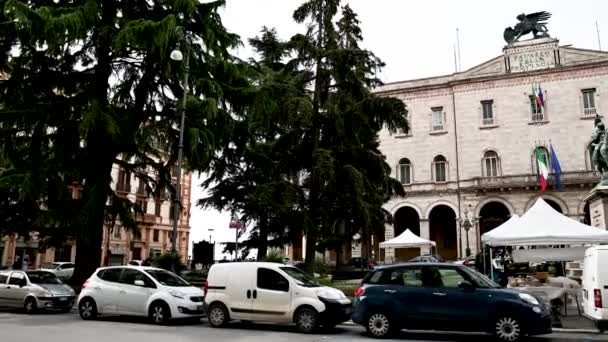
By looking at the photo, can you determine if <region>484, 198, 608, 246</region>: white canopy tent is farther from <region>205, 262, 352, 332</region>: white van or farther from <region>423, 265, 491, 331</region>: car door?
<region>205, 262, 352, 332</region>: white van

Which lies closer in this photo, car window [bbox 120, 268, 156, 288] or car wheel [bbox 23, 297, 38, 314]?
car window [bbox 120, 268, 156, 288]

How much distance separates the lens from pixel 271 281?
1189 centimetres

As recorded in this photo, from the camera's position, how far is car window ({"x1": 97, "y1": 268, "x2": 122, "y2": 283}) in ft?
44.2

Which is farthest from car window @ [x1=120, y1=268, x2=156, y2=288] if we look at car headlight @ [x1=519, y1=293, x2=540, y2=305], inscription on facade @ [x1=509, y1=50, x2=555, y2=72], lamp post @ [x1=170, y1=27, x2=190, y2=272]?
inscription on facade @ [x1=509, y1=50, x2=555, y2=72]

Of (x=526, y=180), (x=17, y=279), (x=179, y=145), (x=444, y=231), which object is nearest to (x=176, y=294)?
(x=179, y=145)

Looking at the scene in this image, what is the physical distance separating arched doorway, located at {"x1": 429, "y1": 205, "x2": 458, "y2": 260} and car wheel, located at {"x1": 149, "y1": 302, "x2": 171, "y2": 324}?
39.4m

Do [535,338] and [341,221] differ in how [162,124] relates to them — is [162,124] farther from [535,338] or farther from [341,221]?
[535,338]

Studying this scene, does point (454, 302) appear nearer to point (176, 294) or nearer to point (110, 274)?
point (176, 294)

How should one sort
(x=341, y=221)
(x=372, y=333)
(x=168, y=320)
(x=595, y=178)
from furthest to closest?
(x=595, y=178) < (x=341, y=221) < (x=168, y=320) < (x=372, y=333)

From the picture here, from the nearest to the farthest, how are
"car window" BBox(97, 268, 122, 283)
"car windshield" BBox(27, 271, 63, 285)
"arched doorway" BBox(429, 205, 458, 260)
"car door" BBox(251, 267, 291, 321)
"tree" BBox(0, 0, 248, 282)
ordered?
"car door" BBox(251, 267, 291, 321) → "car window" BBox(97, 268, 122, 283) → "car windshield" BBox(27, 271, 63, 285) → "tree" BBox(0, 0, 248, 282) → "arched doorway" BBox(429, 205, 458, 260)

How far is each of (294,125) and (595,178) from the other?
32.9m

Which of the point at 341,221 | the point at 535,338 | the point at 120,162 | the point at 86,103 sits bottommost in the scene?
the point at 535,338

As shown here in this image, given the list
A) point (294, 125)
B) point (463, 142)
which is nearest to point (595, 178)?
point (463, 142)

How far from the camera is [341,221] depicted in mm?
21828
